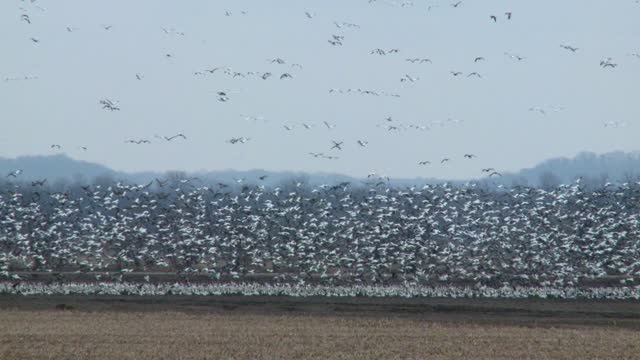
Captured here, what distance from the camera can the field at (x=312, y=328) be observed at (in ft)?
116

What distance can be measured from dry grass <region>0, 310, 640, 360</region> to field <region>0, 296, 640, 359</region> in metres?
0.03

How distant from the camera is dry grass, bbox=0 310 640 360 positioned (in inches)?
1368

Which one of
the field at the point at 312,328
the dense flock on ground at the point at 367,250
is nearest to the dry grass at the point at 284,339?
the field at the point at 312,328

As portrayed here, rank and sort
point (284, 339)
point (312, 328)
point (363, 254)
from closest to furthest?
point (284, 339), point (312, 328), point (363, 254)

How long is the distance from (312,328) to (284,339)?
429cm

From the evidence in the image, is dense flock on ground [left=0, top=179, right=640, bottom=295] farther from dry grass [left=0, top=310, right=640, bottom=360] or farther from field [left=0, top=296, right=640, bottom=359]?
dry grass [left=0, top=310, right=640, bottom=360]

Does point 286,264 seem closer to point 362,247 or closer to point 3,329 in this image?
point 362,247

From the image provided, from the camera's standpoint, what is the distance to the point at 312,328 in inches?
1682

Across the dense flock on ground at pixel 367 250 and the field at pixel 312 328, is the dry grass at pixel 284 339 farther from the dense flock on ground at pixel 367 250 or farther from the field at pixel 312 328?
the dense flock on ground at pixel 367 250

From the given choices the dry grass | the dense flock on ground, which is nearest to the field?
the dry grass

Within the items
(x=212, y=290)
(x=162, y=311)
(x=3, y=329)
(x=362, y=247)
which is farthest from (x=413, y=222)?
(x=3, y=329)

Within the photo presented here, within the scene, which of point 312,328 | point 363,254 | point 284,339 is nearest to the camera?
point 284,339

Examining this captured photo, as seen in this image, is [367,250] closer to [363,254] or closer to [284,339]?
[363,254]

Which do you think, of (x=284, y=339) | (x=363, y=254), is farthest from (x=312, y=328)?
(x=363, y=254)
